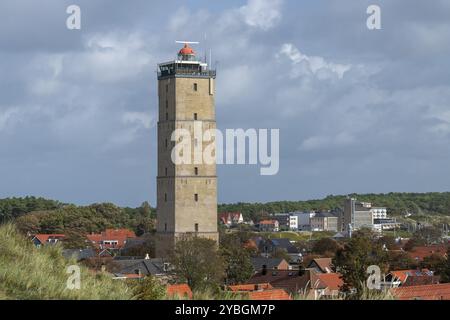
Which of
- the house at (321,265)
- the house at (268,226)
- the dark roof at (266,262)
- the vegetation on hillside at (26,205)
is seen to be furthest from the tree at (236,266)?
the house at (268,226)

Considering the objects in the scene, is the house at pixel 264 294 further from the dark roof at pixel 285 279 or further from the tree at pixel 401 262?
Answer: the tree at pixel 401 262

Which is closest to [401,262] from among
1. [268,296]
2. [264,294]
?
[264,294]

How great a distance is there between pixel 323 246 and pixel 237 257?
3455 cm

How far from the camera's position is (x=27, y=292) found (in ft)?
35.8

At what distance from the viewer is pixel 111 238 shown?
101m

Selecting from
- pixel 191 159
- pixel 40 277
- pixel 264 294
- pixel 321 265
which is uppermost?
pixel 191 159

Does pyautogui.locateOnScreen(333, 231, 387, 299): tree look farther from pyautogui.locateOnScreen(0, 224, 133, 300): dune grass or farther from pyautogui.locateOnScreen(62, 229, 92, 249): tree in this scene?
pyautogui.locateOnScreen(62, 229, 92, 249): tree

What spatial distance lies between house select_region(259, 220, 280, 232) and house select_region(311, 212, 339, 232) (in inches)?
470

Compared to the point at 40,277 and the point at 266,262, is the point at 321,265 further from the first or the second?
the point at 40,277

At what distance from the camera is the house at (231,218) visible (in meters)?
168

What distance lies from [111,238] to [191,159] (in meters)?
37.6

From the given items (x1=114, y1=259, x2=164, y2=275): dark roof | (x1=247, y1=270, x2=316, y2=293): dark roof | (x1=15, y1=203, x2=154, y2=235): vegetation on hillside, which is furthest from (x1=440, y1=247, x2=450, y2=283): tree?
(x1=15, y1=203, x2=154, y2=235): vegetation on hillside
